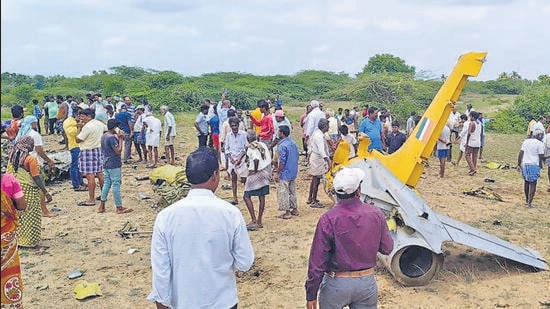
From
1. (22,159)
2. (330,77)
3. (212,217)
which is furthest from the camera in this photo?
(330,77)

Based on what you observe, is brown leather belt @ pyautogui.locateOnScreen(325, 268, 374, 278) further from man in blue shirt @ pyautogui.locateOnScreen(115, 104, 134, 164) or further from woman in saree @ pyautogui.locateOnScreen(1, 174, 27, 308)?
man in blue shirt @ pyautogui.locateOnScreen(115, 104, 134, 164)

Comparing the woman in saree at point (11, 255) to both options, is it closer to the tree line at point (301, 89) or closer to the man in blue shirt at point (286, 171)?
the man in blue shirt at point (286, 171)


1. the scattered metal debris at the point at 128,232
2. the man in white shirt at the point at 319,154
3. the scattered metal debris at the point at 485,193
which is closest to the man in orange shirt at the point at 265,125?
the man in white shirt at the point at 319,154

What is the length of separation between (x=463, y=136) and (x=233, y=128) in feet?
21.8

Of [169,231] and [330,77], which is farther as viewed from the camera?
[330,77]

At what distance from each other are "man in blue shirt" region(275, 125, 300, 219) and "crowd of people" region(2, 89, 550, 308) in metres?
0.02

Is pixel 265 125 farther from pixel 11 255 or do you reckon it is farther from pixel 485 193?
pixel 11 255

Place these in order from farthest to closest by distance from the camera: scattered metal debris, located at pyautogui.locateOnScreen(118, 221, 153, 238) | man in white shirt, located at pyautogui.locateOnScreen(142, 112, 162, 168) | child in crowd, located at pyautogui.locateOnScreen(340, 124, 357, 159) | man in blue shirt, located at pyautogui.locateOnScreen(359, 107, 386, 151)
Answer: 1. man in white shirt, located at pyautogui.locateOnScreen(142, 112, 162, 168)
2. man in blue shirt, located at pyautogui.locateOnScreen(359, 107, 386, 151)
3. child in crowd, located at pyautogui.locateOnScreen(340, 124, 357, 159)
4. scattered metal debris, located at pyautogui.locateOnScreen(118, 221, 153, 238)

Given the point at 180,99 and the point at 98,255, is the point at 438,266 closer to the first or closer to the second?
the point at 98,255

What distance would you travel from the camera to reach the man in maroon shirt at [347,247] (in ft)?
11.7

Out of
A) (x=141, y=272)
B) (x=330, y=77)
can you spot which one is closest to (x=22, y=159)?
(x=141, y=272)

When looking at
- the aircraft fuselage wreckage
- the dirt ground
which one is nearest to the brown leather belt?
the dirt ground

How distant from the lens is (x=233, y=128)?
884cm

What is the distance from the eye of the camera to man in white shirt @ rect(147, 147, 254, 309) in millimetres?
2934
